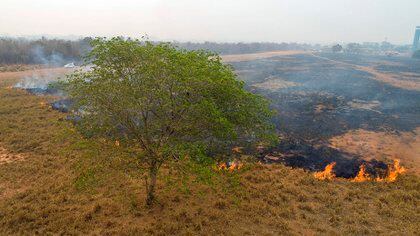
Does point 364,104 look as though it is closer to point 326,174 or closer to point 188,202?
point 326,174

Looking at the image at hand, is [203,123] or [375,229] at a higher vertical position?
[203,123]

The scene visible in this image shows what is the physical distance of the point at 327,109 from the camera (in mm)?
44719

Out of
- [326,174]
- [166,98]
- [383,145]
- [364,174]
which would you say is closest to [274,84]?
[383,145]

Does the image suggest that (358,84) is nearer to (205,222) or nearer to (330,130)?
(330,130)

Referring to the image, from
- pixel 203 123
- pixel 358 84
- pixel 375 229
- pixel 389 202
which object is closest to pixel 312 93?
pixel 358 84

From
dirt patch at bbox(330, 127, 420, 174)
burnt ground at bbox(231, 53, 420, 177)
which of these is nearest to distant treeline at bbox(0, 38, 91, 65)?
burnt ground at bbox(231, 53, 420, 177)

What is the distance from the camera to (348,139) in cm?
3219

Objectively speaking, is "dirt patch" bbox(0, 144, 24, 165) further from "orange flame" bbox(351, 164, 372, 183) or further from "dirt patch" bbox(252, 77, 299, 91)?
"dirt patch" bbox(252, 77, 299, 91)

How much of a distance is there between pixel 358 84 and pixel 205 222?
59039 mm

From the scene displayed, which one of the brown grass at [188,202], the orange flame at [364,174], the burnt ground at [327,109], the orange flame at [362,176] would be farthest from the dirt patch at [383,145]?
the brown grass at [188,202]

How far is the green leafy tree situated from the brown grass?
1.45 metres

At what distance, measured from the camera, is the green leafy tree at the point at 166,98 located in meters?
13.7

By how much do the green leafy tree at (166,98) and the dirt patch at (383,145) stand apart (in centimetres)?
1797

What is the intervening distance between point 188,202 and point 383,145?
22.9m
